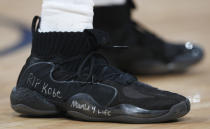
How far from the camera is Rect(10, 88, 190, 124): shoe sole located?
1.01 meters

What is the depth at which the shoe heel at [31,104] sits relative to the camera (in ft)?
3.58

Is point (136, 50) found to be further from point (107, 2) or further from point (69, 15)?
point (69, 15)

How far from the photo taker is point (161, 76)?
192cm

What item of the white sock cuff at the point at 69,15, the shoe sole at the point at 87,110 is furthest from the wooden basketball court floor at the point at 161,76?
the white sock cuff at the point at 69,15

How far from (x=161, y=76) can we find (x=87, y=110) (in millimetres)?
902

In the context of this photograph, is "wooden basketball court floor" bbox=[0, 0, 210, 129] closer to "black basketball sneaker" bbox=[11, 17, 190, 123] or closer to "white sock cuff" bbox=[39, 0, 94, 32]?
"black basketball sneaker" bbox=[11, 17, 190, 123]

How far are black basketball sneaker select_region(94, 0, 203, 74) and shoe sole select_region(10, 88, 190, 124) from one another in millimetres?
755

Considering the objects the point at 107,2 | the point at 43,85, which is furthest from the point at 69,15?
the point at 107,2

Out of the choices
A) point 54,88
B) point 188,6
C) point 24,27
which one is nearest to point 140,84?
point 54,88

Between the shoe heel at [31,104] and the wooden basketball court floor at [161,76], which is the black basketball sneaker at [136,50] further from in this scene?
the shoe heel at [31,104]

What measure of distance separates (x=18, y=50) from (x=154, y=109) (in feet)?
5.39

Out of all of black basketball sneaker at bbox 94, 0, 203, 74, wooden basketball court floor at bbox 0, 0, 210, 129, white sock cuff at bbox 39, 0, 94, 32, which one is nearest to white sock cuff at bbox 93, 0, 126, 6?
black basketball sneaker at bbox 94, 0, 203, 74

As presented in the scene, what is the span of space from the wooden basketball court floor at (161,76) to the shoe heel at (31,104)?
17 millimetres

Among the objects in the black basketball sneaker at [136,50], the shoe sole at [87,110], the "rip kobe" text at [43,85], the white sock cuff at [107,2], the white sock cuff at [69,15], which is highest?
the white sock cuff at [107,2]
